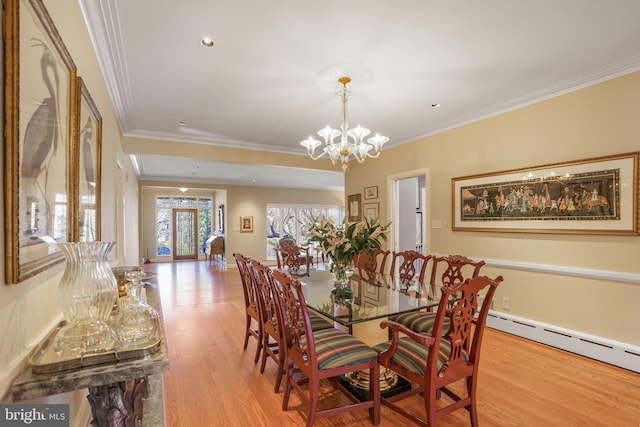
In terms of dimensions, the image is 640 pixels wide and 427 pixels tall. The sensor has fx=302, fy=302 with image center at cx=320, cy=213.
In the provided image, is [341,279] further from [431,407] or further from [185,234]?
[185,234]

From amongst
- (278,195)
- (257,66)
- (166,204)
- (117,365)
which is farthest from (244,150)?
(166,204)

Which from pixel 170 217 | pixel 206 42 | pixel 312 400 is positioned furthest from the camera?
pixel 170 217

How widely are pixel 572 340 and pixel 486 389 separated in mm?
1304

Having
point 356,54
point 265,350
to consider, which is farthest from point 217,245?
point 356,54

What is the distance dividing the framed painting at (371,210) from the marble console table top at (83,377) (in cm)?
443

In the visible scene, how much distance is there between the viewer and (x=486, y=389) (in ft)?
7.62

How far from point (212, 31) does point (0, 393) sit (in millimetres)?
2154

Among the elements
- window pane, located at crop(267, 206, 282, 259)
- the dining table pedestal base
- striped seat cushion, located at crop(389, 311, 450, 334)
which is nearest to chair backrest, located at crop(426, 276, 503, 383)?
striped seat cushion, located at crop(389, 311, 450, 334)

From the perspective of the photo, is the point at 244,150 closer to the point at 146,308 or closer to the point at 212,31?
the point at 212,31

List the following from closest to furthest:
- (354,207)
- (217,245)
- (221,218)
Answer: (354,207)
(217,245)
(221,218)

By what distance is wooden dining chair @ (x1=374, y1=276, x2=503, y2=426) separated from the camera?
163 cm

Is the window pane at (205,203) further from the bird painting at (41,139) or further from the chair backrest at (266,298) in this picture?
the bird painting at (41,139)

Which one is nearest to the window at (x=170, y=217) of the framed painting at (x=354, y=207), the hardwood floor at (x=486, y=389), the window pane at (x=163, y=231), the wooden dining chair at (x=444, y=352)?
the window pane at (x=163, y=231)

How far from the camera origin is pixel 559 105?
3014mm
